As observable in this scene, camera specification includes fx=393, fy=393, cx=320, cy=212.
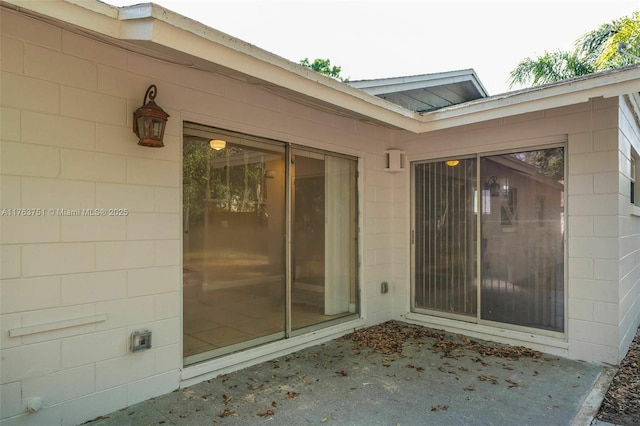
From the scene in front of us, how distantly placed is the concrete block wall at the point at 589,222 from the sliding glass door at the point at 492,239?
16 cm

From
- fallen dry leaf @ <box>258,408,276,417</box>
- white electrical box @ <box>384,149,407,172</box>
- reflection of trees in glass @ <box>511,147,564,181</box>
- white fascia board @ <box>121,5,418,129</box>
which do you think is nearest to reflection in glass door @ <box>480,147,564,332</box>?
reflection of trees in glass @ <box>511,147,564,181</box>

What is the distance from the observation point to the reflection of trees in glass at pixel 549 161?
13.2 feet

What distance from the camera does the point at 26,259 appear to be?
2379 mm

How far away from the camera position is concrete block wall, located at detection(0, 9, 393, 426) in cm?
234

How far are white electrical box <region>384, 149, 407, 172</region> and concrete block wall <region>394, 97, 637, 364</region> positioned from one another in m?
1.46

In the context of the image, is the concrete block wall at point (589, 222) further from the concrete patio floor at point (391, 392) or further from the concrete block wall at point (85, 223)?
the concrete block wall at point (85, 223)

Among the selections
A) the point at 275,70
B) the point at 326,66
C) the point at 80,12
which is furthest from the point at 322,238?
the point at 326,66

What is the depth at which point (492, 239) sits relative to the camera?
4.50 meters

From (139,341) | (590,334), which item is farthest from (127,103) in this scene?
(590,334)

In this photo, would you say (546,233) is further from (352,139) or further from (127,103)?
(127,103)

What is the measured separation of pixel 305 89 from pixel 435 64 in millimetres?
15084

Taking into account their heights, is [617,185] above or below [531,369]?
above

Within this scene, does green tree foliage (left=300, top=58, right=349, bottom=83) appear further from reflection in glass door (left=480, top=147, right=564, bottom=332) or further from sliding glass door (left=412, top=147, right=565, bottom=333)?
reflection in glass door (left=480, top=147, right=564, bottom=332)

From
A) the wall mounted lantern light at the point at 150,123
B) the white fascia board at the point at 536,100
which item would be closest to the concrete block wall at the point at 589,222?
the white fascia board at the point at 536,100
